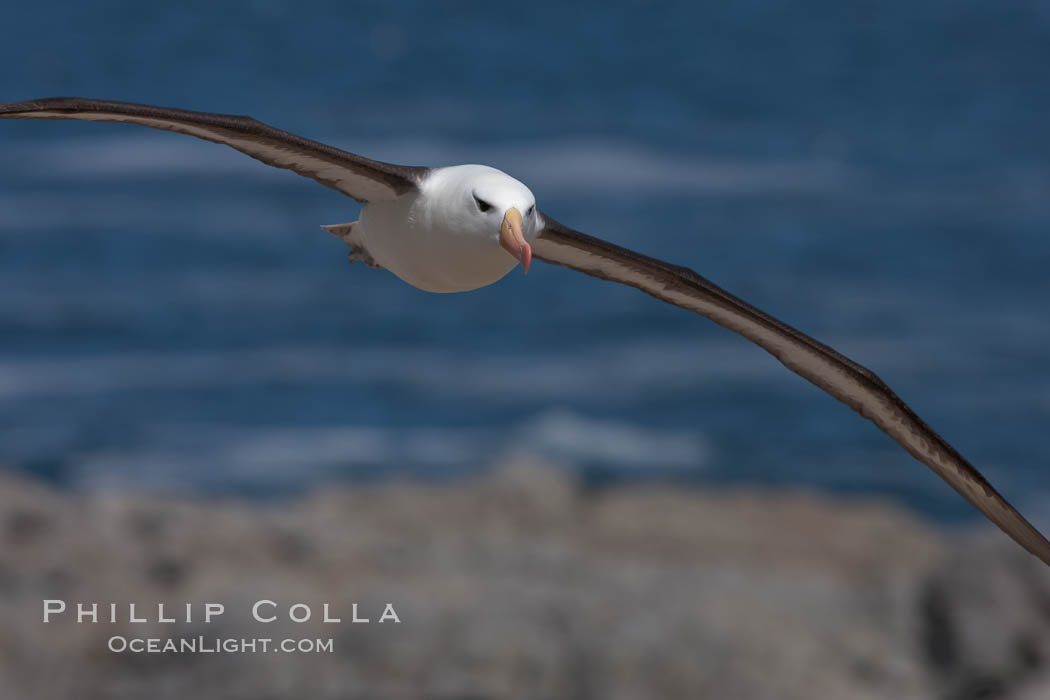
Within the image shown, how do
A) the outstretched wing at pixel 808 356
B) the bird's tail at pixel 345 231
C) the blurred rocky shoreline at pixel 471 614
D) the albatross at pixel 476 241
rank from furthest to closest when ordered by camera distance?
the blurred rocky shoreline at pixel 471 614 → the bird's tail at pixel 345 231 → the outstretched wing at pixel 808 356 → the albatross at pixel 476 241

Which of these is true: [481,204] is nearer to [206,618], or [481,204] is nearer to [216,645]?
[216,645]

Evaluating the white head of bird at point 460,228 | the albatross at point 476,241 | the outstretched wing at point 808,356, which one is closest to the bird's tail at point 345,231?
the albatross at point 476,241

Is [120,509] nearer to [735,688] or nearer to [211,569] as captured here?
[211,569]

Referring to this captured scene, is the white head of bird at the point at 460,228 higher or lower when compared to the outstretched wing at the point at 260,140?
lower

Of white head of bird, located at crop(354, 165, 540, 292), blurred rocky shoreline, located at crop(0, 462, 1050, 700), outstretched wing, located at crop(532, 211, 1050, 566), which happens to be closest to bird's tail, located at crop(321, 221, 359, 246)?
white head of bird, located at crop(354, 165, 540, 292)

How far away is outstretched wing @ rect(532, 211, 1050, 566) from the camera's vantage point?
380 inches

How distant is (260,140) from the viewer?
8477mm

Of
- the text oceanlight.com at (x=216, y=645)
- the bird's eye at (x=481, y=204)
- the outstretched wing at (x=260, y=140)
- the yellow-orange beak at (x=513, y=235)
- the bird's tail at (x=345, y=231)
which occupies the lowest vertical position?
the yellow-orange beak at (x=513, y=235)

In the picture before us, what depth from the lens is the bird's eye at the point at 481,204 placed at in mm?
8133

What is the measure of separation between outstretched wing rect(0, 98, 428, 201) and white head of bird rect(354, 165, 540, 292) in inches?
7.2

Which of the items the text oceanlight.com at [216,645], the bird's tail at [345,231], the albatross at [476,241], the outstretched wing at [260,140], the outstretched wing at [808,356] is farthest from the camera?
the text oceanlight.com at [216,645]

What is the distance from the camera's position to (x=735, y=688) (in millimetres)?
16391

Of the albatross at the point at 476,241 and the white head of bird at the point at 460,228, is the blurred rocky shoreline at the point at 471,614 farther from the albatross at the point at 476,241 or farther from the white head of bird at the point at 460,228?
the white head of bird at the point at 460,228

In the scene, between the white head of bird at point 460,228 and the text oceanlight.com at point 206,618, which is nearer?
the white head of bird at point 460,228
